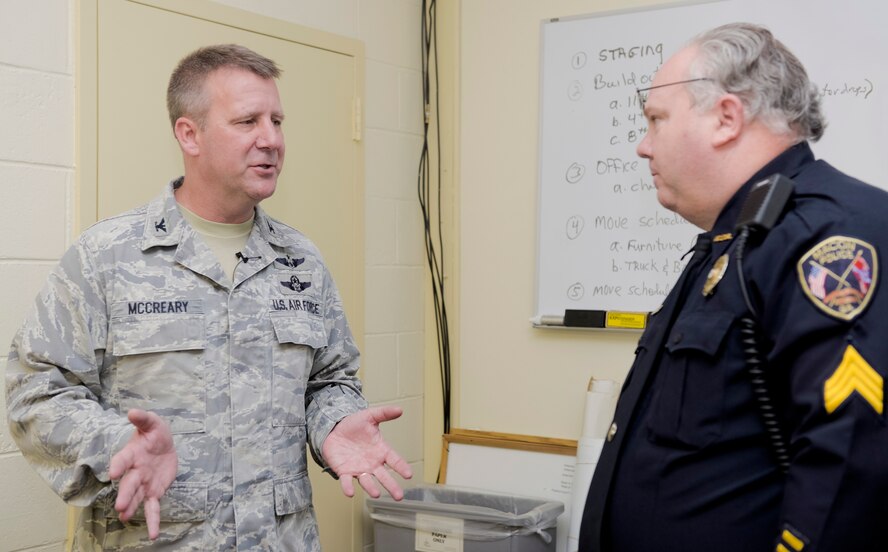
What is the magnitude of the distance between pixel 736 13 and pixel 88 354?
2119 millimetres

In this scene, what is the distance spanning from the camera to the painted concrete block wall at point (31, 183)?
7.14 ft

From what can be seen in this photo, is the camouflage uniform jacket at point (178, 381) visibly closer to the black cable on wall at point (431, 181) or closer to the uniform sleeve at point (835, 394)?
the uniform sleeve at point (835, 394)

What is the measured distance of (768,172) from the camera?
1.62 meters

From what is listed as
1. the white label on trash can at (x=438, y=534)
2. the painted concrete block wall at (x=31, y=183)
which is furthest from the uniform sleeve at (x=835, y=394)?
the painted concrete block wall at (x=31, y=183)

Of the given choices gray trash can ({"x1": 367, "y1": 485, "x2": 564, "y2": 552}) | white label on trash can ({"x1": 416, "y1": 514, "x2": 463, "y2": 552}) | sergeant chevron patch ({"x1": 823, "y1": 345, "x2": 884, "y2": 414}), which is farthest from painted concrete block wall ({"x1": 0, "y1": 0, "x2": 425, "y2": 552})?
sergeant chevron patch ({"x1": 823, "y1": 345, "x2": 884, "y2": 414})

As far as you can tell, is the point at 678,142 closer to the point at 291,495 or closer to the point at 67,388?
the point at 291,495

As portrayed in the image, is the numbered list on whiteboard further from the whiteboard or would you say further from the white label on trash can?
the white label on trash can

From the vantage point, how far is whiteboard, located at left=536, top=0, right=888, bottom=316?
103 inches

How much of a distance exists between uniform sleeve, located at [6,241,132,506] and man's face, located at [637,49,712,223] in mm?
1131

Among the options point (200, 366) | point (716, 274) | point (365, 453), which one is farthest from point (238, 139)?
point (716, 274)

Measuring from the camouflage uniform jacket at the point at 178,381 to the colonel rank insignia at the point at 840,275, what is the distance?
1091 millimetres

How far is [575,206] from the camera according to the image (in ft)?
10.2

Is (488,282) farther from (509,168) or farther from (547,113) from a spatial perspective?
(547,113)

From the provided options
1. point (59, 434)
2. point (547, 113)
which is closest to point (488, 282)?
point (547, 113)
